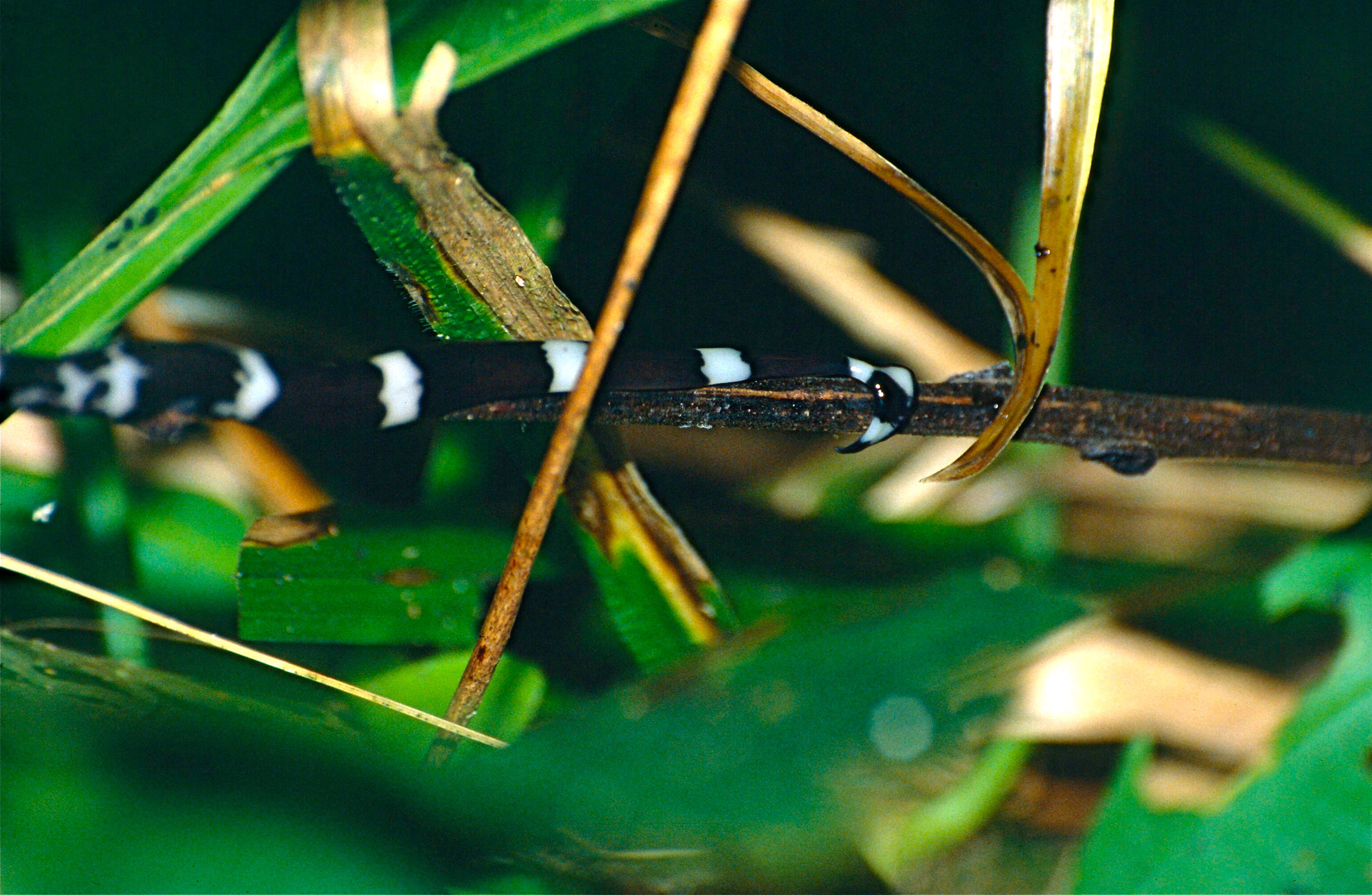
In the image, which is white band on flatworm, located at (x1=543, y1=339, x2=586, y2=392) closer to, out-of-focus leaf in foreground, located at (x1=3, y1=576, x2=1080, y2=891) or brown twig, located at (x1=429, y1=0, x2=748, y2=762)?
brown twig, located at (x1=429, y1=0, x2=748, y2=762)

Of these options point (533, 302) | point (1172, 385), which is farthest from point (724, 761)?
point (1172, 385)

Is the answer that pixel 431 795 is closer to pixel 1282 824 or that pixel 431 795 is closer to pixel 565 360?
pixel 565 360

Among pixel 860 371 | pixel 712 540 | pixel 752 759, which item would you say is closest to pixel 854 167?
pixel 712 540

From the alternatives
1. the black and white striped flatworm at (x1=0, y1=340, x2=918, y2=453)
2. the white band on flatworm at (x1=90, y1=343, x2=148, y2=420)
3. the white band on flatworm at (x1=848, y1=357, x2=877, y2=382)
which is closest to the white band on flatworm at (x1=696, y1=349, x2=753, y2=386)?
the black and white striped flatworm at (x1=0, y1=340, x2=918, y2=453)

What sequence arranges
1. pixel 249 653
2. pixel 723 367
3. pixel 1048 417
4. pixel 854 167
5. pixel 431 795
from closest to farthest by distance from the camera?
pixel 431 795 < pixel 249 653 < pixel 723 367 < pixel 1048 417 < pixel 854 167

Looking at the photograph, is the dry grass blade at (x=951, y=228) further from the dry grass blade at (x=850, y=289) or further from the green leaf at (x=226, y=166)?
the dry grass blade at (x=850, y=289)

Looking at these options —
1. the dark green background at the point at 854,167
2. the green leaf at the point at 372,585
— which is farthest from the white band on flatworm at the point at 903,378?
the green leaf at the point at 372,585
